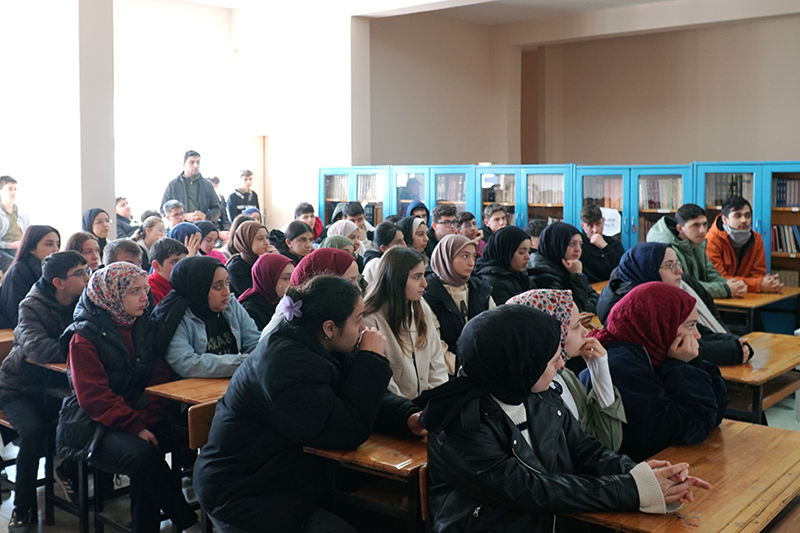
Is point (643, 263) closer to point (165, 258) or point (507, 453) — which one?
point (507, 453)

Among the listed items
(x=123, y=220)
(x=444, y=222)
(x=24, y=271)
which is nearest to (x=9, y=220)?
(x=123, y=220)

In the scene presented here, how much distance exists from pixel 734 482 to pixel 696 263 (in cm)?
406

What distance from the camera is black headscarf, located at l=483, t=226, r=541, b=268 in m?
4.81

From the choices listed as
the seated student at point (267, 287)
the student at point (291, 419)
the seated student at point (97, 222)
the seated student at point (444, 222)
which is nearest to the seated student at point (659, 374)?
the student at point (291, 419)

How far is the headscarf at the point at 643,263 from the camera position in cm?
407

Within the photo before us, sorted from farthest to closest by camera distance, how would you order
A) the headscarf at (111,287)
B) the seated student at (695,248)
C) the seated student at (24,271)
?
the seated student at (695,248) → the seated student at (24,271) → the headscarf at (111,287)

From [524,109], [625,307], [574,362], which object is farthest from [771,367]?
[524,109]

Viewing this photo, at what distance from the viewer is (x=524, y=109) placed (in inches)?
536

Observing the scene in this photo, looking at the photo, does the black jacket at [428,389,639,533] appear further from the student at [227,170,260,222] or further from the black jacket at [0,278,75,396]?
the student at [227,170,260,222]

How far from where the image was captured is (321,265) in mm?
3479

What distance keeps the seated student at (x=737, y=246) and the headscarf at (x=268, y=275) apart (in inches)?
164

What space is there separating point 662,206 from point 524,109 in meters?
6.16

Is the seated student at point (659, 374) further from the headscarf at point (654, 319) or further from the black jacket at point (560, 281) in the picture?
the black jacket at point (560, 281)

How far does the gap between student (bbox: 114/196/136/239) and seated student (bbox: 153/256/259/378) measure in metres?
5.52
